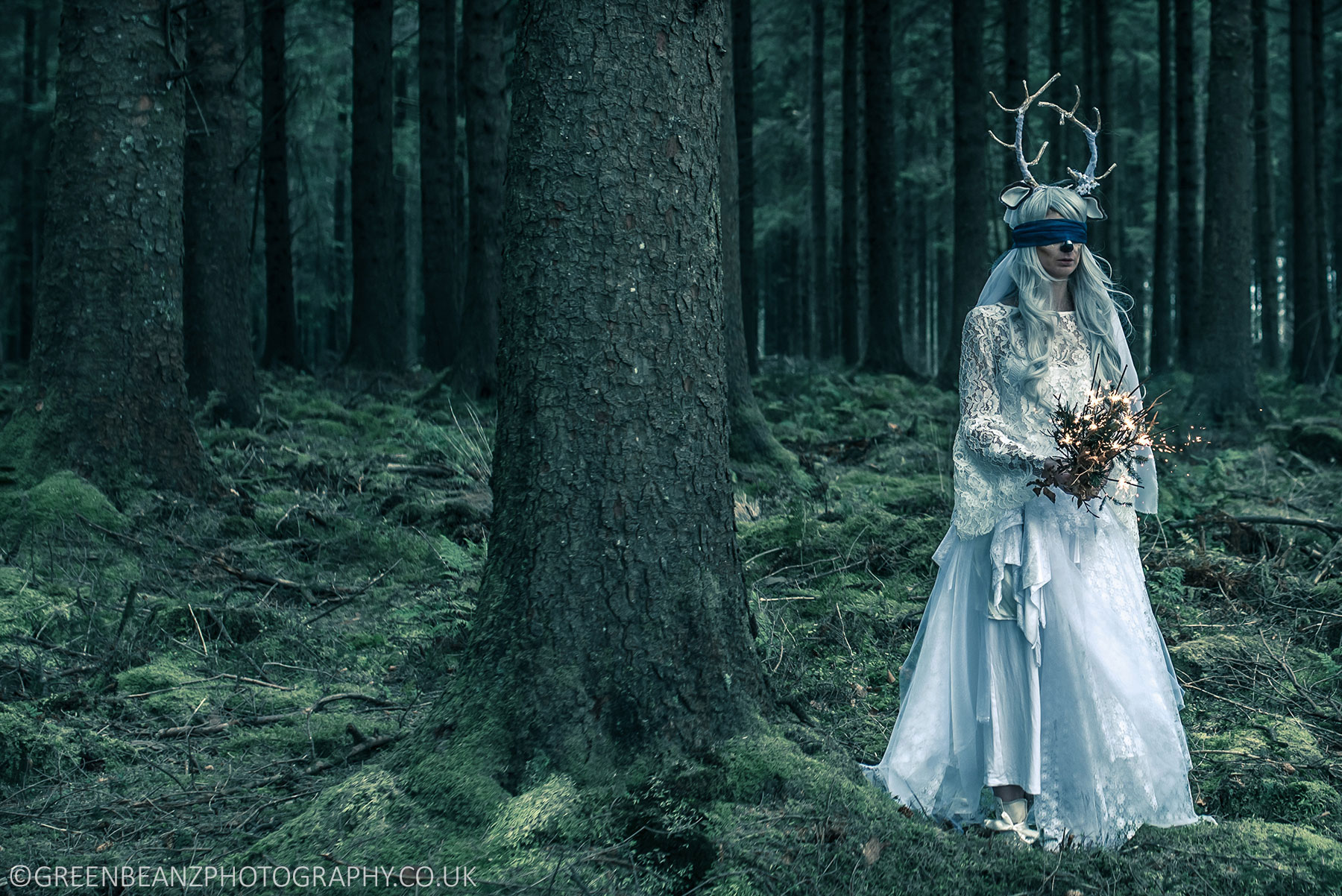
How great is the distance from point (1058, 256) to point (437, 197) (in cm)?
1494

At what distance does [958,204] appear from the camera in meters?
15.4

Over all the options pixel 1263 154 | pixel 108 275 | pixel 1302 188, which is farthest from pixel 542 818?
pixel 1263 154

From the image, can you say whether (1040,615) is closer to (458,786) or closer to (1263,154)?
(458,786)

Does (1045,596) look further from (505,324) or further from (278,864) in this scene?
(278,864)

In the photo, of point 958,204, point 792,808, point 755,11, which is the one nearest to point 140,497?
point 792,808

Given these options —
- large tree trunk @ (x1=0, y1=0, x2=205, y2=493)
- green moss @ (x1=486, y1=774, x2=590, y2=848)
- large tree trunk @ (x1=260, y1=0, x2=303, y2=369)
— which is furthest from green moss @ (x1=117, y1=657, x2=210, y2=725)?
large tree trunk @ (x1=260, y1=0, x2=303, y2=369)

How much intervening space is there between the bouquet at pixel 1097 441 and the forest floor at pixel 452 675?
3.82ft

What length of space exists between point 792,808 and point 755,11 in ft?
89.7

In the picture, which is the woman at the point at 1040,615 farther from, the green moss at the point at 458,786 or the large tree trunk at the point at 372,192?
the large tree trunk at the point at 372,192

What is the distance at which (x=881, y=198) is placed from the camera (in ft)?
58.5

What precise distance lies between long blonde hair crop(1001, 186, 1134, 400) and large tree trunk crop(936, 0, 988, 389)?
11594mm

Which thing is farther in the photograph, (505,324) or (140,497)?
(140,497)

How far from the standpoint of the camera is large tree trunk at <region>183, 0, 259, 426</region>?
1026cm

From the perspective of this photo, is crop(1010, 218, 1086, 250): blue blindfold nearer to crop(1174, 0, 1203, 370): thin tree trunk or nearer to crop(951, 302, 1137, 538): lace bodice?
crop(951, 302, 1137, 538): lace bodice
